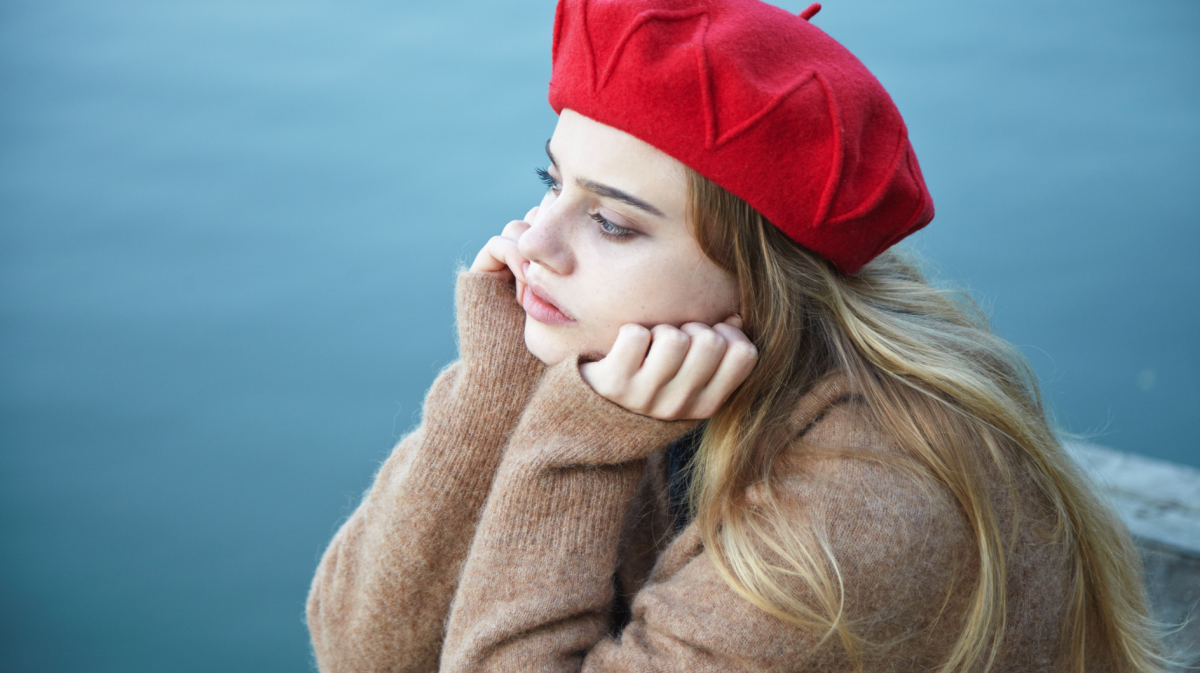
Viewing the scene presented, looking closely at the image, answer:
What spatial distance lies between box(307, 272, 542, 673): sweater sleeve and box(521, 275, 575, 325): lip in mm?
72

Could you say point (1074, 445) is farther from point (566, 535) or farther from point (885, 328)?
point (566, 535)

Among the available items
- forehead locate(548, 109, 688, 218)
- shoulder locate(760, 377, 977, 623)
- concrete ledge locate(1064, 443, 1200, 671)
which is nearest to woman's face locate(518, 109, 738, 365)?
forehead locate(548, 109, 688, 218)

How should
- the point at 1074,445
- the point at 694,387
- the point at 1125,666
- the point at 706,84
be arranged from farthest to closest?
the point at 1074,445
the point at 1125,666
the point at 694,387
the point at 706,84

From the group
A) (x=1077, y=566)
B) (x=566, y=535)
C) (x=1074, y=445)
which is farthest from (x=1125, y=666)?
(x=566, y=535)

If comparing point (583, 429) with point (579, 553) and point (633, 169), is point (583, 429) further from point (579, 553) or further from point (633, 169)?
point (633, 169)

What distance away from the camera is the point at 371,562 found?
1.14 meters

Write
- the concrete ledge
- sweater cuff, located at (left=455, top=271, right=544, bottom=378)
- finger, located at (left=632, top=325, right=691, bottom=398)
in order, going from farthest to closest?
the concrete ledge
sweater cuff, located at (left=455, top=271, right=544, bottom=378)
finger, located at (left=632, top=325, right=691, bottom=398)

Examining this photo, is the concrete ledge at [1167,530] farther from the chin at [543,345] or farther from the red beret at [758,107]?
the chin at [543,345]

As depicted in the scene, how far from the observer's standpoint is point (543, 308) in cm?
110

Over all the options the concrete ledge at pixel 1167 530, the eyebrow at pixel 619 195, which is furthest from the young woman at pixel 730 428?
the concrete ledge at pixel 1167 530

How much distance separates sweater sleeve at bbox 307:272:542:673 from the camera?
3.64 feet

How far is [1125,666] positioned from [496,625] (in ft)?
2.79

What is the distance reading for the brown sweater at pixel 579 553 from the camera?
91cm

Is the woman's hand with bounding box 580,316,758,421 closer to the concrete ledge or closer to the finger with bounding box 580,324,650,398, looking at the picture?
the finger with bounding box 580,324,650,398
